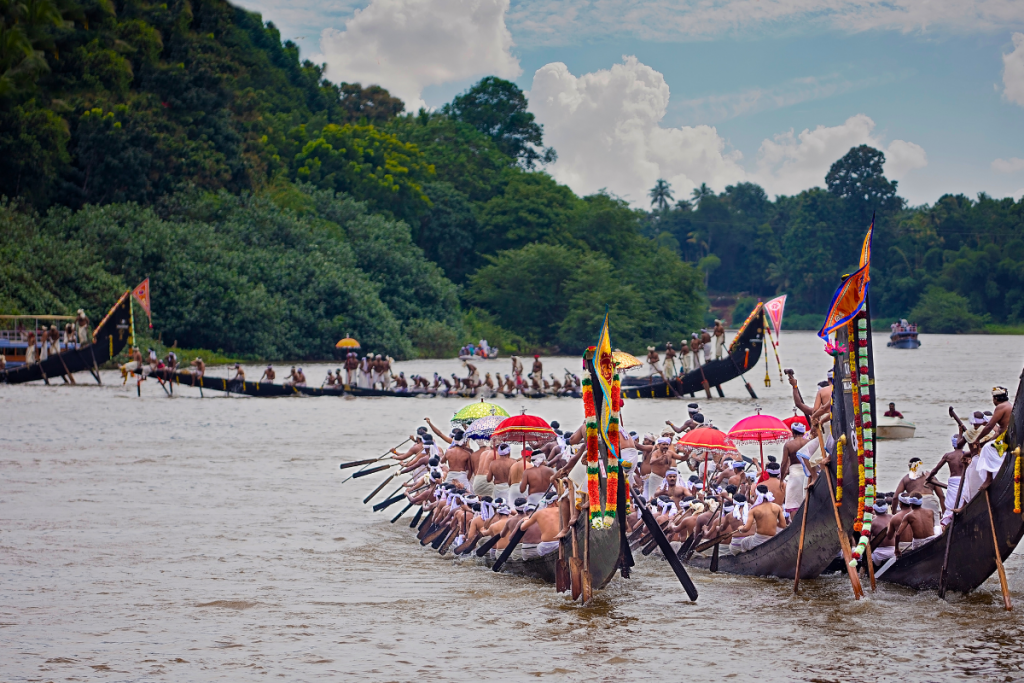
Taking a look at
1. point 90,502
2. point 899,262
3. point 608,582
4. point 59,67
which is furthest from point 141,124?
point 899,262

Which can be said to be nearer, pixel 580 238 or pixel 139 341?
pixel 139 341

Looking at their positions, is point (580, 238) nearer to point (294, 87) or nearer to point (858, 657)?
point (294, 87)

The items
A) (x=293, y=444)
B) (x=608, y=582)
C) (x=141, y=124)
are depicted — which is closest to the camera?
(x=608, y=582)

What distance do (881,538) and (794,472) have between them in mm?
1420

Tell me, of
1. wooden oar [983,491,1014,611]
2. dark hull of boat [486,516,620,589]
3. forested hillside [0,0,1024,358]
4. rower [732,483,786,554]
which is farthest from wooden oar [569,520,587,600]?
forested hillside [0,0,1024,358]

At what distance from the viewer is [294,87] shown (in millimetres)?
73375

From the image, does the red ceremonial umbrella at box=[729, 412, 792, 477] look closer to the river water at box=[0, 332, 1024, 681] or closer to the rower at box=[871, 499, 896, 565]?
the river water at box=[0, 332, 1024, 681]

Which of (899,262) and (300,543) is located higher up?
(899,262)

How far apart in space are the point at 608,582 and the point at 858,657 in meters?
2.44

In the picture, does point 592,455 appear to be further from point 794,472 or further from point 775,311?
point 775,311

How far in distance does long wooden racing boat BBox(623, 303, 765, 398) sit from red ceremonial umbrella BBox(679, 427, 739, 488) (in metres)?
15.0

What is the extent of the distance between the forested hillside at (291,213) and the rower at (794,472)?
32.2 meters

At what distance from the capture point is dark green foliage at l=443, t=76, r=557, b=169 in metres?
81.0

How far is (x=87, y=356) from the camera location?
33.3 metres
